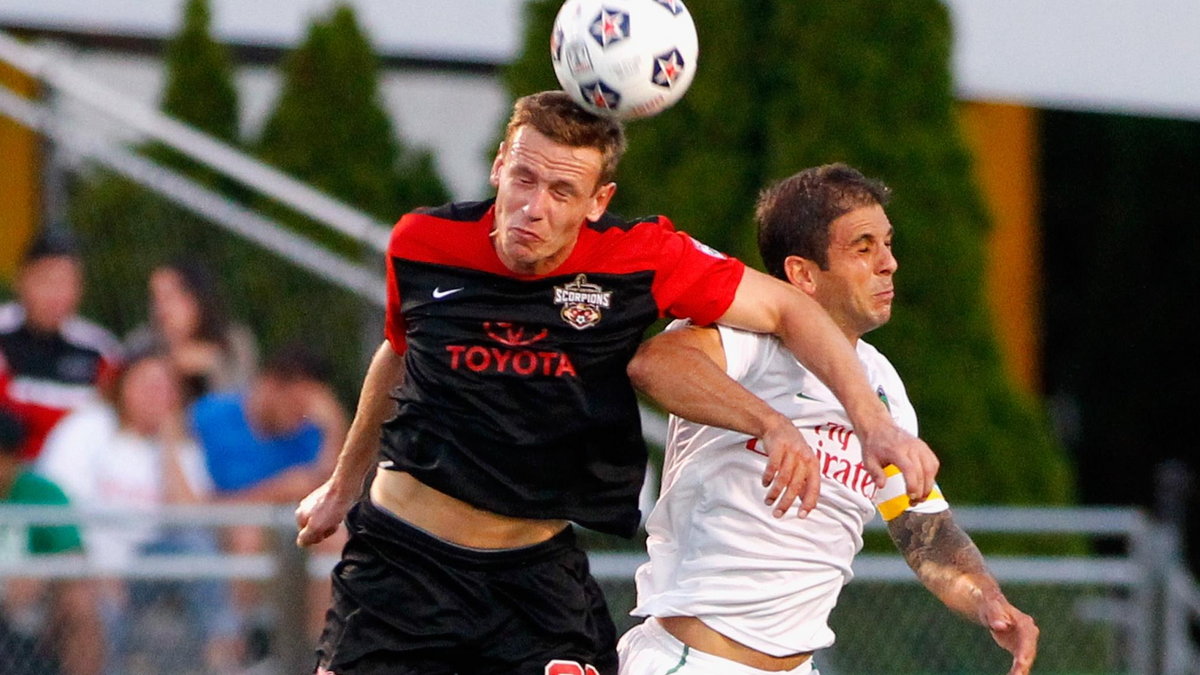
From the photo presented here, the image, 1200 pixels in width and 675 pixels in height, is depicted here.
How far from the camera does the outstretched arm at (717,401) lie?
4.20 metres

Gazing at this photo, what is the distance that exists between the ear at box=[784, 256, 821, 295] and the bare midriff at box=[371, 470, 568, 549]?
910 mm

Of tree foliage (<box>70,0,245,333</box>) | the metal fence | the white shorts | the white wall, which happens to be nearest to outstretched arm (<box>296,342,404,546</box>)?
the white shorts

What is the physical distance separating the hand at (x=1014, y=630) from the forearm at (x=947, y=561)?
0.09 feet

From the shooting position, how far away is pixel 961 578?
480 cm

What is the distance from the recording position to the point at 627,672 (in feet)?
16.2

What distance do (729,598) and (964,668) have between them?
4305 millimetres

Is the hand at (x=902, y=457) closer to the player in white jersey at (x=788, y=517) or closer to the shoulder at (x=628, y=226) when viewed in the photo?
the player in white jersey at (x=788, y=517)

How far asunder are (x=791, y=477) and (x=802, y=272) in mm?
942

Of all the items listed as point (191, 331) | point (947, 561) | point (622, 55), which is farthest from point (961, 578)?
point (191, 331)

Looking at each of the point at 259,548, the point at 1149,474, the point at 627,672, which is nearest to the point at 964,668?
the point at 259,548

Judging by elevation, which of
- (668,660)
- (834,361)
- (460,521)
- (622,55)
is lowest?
(668,660)

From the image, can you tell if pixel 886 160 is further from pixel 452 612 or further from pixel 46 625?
pixel 452 612

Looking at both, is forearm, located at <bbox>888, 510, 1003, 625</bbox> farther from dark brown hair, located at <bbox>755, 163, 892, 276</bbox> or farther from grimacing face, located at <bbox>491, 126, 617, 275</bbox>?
grimacing face, located at <bbox>491, 126, 617, 275</bbox>

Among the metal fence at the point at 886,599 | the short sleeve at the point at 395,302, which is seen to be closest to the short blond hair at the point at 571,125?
the short sleeve at the point at 395,302
